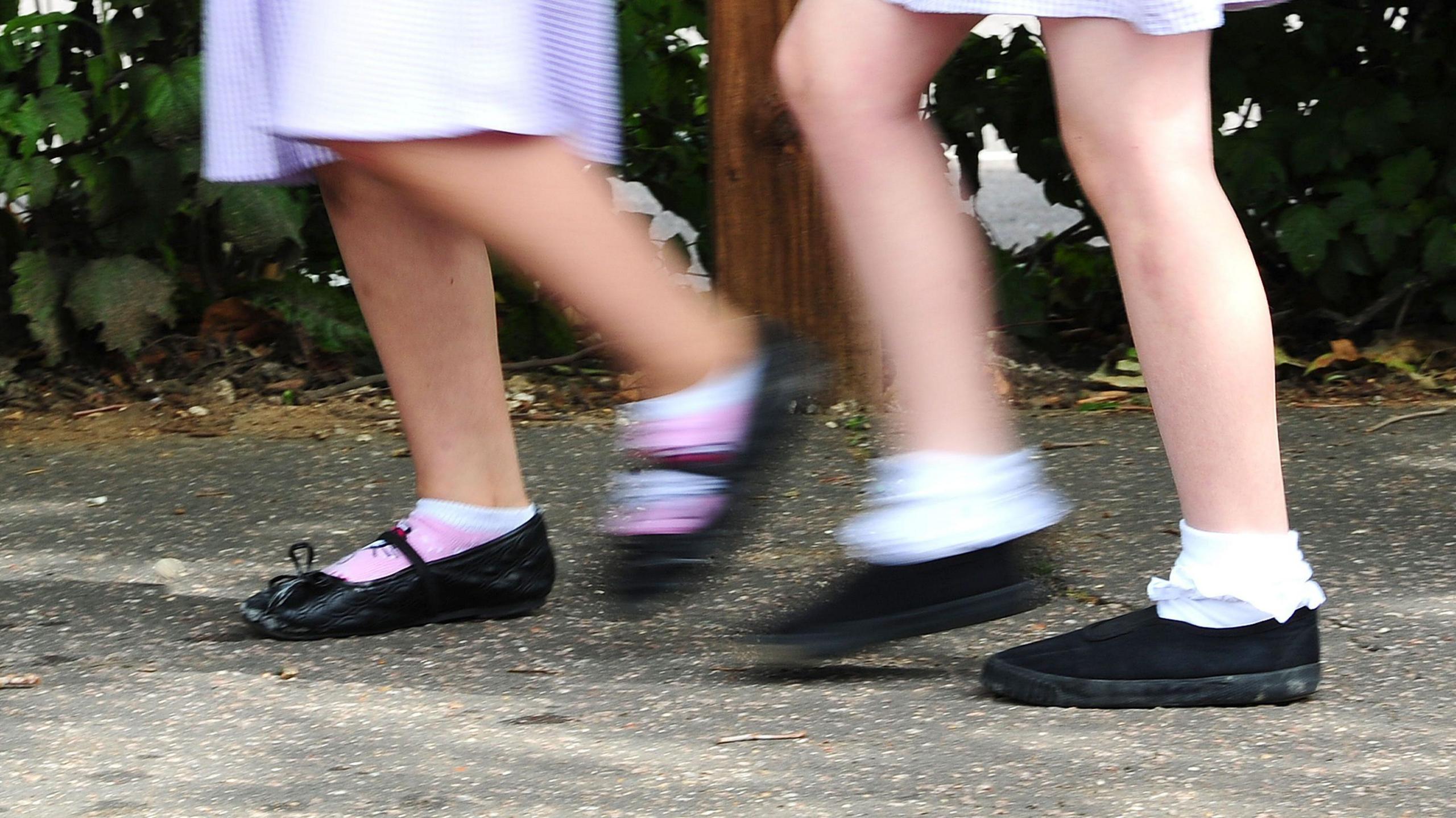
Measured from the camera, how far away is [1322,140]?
3646 millimetres

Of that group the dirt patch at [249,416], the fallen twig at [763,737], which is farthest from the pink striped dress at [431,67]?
the dirt patch at [249,416]

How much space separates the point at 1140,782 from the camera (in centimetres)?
161

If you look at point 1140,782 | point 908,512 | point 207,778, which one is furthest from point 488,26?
point 1140,782

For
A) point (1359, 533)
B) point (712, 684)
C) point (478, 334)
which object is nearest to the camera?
point (712, 684)

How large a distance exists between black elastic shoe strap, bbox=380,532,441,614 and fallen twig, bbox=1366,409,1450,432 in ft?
6.43

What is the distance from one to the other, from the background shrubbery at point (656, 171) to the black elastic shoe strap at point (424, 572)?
1467 mm

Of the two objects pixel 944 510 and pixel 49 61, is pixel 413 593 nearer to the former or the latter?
pixel 944 510

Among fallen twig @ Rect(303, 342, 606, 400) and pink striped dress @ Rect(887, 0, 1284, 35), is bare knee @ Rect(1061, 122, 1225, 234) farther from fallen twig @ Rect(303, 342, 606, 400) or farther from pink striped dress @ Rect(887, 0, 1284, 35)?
fallen twig @ Rect(303, 342, 606, 400)

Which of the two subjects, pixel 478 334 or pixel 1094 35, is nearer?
pixel 1094 35

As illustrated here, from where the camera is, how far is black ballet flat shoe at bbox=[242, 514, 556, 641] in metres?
2.17

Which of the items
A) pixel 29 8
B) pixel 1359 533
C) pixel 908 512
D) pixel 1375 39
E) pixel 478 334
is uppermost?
pixel 29 8

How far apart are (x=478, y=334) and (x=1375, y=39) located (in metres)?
2.43

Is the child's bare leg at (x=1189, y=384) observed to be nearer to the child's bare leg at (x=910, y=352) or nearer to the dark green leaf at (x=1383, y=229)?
the child's bare leg at (x=910, y=352)

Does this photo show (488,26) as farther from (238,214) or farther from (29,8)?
(29,8)
